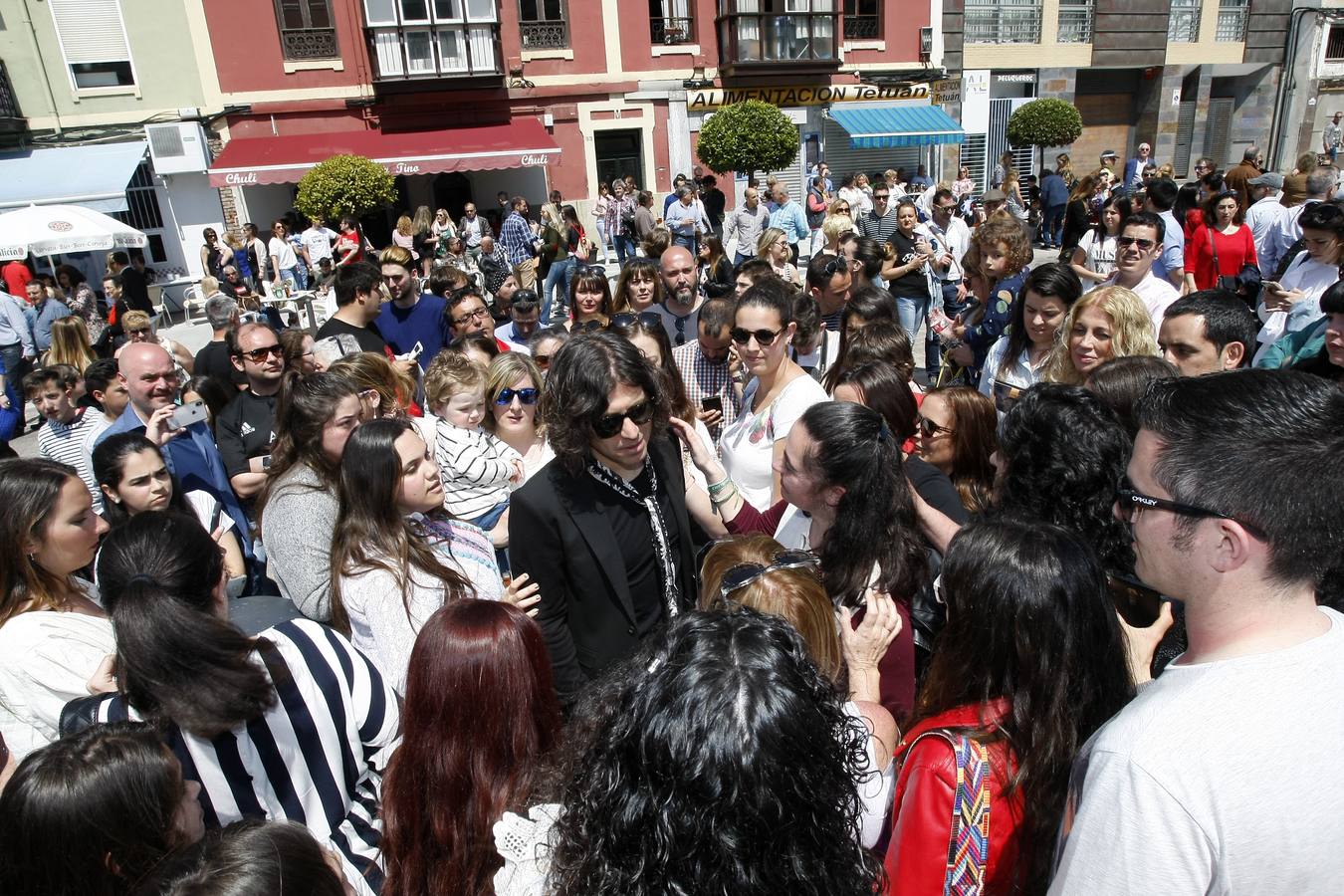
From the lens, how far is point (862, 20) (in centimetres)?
2144

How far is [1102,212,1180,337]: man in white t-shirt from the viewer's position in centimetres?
453

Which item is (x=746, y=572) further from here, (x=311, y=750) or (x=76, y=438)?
(x=76, y=438)

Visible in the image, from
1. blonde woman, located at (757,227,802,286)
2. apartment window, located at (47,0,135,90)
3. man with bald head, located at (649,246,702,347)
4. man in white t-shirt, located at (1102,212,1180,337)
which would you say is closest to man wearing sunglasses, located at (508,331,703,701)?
man with bald head, located at (649,246,702,347)

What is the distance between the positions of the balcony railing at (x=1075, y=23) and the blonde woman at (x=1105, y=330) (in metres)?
23.6

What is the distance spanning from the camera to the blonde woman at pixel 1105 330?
3512 millimetres

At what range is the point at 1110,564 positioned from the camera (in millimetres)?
2148

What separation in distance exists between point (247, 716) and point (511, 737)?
0.64 meters

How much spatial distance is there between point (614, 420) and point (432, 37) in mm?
19583

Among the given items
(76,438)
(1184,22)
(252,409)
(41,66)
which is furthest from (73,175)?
(1184,22)

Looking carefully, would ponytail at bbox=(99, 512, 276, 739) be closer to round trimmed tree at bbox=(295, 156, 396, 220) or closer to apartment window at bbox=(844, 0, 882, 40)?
round trimmed tree at bbox=(295, 156, 396, 220)

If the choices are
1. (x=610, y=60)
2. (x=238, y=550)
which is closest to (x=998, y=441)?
(x=238, y=550)

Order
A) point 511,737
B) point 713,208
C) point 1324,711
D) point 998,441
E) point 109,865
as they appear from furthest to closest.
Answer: point 713,208
point 998,441
point 511,737
point 109,865
point 1324,711

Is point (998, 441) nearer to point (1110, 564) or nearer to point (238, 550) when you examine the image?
point (1110, 564)

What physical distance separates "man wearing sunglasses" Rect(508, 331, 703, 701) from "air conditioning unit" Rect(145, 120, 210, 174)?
19633mm
